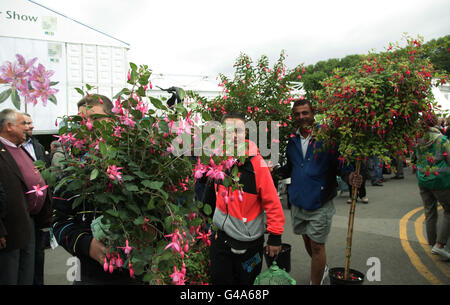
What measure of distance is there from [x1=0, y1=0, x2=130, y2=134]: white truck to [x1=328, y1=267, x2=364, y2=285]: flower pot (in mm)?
6370

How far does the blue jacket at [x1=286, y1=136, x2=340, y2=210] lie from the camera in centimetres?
334

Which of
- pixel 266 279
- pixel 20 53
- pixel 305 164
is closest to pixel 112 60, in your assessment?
pixel 20 53

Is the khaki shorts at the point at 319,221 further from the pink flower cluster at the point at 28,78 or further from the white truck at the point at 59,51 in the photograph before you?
the pink flower cluster at the point at 28,78

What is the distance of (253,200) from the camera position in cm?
279

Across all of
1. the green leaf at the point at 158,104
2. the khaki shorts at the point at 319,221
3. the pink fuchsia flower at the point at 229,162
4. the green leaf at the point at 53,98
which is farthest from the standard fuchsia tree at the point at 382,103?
the green leaf at the point at 53,98

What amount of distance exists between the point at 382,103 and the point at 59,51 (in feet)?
26.0

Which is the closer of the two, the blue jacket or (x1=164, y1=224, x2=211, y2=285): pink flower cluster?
(x1=164, y1=224, x2=211, y2=285): pink flower cluster

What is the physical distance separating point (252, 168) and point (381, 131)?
47.7 inches

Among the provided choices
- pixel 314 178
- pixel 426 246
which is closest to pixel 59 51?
pixel 314 178

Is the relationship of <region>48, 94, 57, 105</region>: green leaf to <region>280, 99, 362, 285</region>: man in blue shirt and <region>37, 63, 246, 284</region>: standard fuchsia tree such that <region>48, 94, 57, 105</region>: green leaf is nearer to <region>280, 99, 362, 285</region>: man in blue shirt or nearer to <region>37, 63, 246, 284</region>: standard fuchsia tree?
<region>280, 99, 362, 285</region>: man in blue shirt

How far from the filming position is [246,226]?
277 centimetres

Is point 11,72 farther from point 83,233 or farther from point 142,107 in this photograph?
point 142,107

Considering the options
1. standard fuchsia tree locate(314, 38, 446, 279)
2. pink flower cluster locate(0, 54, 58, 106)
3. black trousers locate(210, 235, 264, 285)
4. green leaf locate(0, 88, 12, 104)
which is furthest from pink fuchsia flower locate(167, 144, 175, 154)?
pink flower cluster locate(0, 54, 58, 106)

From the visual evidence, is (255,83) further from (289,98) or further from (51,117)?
(51,117)
